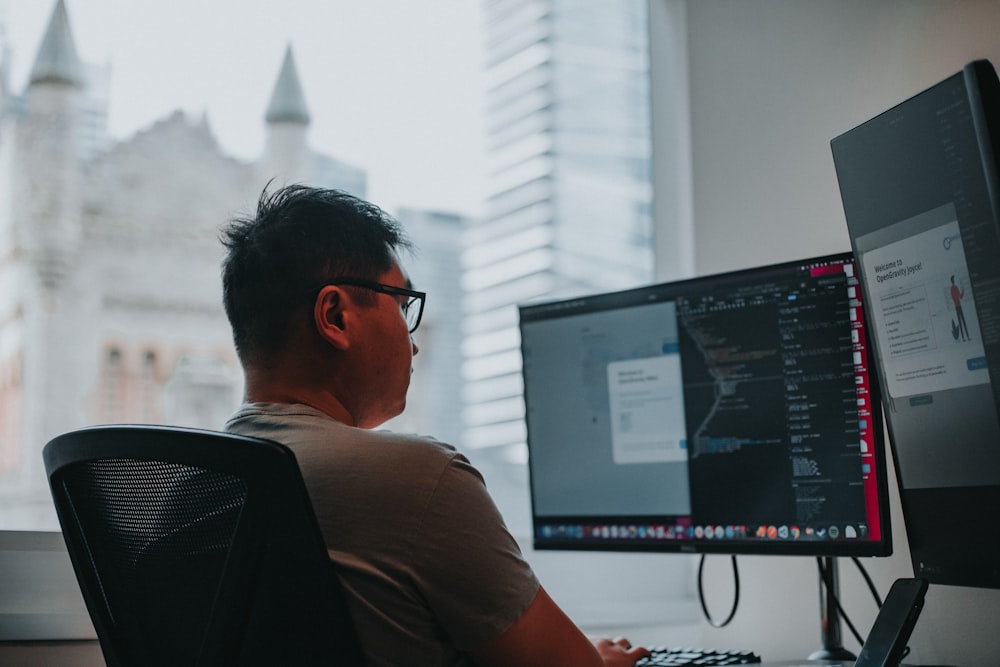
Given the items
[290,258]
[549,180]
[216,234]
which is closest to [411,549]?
[290,258]

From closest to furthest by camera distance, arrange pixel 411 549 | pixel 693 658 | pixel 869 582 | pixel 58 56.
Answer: pixel 411 549
pixel 693 658
pixel 869 582
pixel 58 56

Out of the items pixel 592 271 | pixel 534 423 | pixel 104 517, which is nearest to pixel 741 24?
pixel 592 271

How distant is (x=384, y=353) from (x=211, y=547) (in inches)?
17.1

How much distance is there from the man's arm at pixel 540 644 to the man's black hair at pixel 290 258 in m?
0.46

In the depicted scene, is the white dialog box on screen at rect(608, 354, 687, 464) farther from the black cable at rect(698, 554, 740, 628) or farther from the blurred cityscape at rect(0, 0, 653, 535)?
the blurred cityscape at rect(0, 0, 653, 535)

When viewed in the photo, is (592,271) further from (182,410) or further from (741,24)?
(182,410)

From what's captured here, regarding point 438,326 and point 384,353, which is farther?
point 438,326

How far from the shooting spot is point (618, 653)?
4.68 feet

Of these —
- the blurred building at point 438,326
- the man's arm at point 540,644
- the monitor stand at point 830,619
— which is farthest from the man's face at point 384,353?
the blurred building at point 438,326

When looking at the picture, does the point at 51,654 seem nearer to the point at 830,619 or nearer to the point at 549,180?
the point at 830,619

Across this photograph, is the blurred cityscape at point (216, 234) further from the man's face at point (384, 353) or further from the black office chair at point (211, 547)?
the black office chair at point (211, 547)

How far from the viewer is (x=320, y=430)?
115cm

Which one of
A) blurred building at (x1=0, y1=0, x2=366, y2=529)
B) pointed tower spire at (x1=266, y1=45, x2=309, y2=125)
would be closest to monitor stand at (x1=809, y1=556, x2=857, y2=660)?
blurred building at (x1=0, y1=0, x2=366, y2=529)

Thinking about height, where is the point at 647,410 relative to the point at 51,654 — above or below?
above
